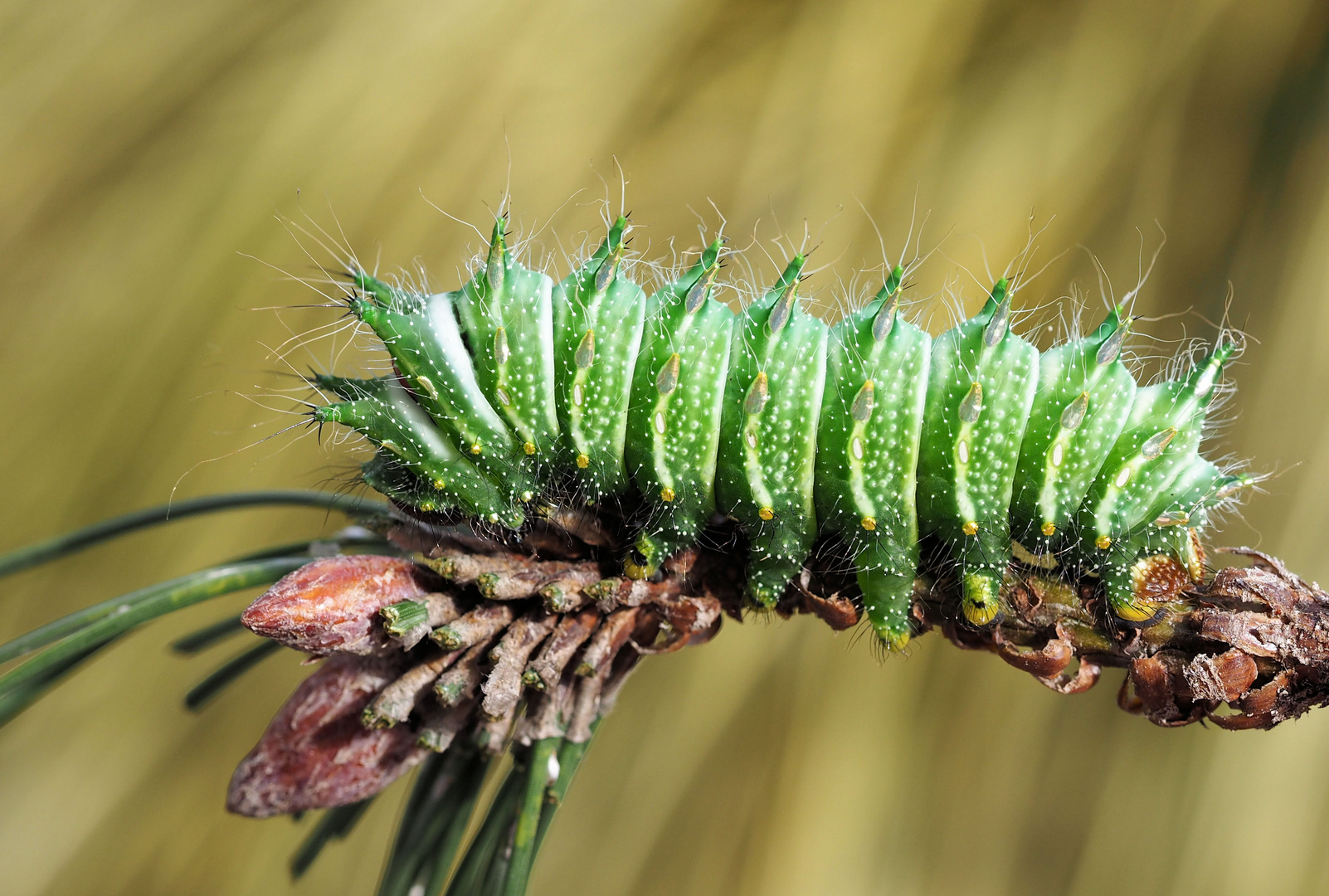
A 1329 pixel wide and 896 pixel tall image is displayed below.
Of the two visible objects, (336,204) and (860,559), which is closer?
(860,559)

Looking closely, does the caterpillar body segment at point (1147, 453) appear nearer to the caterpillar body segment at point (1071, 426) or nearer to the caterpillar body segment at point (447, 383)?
the caterpillar body segment at point (1071, 426)

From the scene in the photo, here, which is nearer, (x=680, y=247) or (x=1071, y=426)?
(x=1071, y=426)

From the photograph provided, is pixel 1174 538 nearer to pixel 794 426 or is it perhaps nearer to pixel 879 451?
pixel 879 451

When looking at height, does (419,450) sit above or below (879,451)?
below

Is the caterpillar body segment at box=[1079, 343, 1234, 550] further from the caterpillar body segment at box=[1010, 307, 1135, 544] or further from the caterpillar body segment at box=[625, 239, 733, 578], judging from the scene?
the caterpillar body segment at box=[625, 239, 733, 578]

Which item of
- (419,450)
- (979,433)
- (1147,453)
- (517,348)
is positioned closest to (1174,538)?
(1147,453)

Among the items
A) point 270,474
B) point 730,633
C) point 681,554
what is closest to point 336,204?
point 270,474

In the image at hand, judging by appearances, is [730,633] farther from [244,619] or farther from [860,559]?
[244,619]
